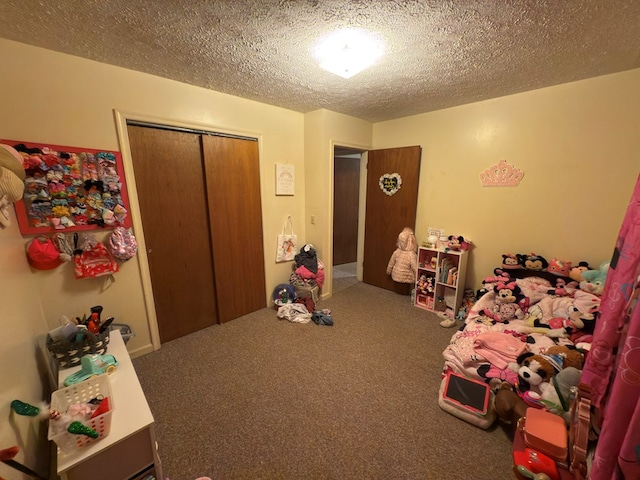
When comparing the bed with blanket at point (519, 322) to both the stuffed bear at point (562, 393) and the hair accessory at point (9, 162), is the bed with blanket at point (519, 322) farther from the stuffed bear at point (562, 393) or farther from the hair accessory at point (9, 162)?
the hair accessory at point (9, 162)

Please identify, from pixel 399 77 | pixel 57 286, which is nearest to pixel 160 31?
pixel 399 77

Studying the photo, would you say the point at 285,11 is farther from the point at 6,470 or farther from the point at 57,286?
the point at 57,286

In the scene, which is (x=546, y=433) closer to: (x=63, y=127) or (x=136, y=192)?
(x=136, y=192)

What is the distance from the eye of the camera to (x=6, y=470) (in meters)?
0.84

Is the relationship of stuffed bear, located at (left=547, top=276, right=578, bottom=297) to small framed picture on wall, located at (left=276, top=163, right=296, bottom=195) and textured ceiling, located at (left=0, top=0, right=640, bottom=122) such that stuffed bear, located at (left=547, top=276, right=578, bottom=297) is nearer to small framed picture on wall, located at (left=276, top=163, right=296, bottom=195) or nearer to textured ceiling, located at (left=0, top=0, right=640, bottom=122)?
textured ceiling, located at (left=0, top=0, right=640, bottom=122)

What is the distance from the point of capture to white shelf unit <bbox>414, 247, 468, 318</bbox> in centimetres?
279

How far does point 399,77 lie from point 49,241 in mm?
2781

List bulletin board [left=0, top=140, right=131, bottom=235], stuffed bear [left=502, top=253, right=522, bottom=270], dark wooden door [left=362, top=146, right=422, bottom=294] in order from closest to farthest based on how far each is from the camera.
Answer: bulletin board [left=0, top=140, right=131, bottom=235] < stuffed bear [left=502, top=253, right=522, bottom=270] < dark wooden door [left=362, top=146, right=422, bottom=294]

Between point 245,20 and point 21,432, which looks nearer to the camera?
point 21,432

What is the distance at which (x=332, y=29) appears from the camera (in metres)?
1.40

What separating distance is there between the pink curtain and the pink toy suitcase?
276mm

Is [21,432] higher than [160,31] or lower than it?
lower

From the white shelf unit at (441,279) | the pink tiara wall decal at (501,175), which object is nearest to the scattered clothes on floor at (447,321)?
the white shelf unit at (441,279)

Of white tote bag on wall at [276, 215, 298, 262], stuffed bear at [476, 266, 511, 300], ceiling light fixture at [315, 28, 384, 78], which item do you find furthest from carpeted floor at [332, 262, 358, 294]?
ceiling light fixture at [315, 28, 384, 78]
